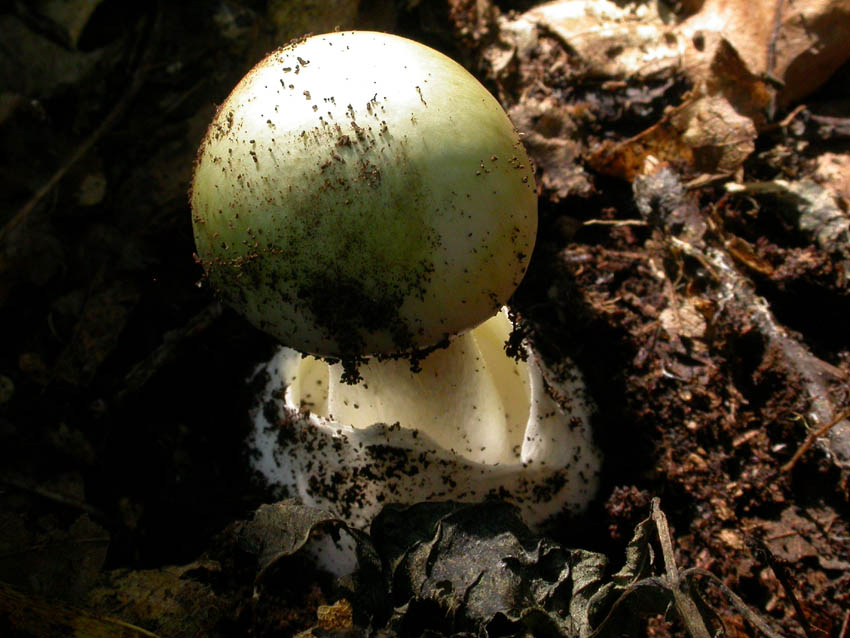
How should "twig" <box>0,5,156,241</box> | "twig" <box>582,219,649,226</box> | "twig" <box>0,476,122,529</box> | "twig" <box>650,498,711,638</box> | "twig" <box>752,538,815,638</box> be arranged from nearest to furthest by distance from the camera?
"twig" <box>650,498,711,638</box> → "twig" <box>752,538,815,638</box> → "twig" <box>0,476,122,529</box> → "twig" <box>0,5,156,241</box> → "twig" <box>582,219,649,226</box>

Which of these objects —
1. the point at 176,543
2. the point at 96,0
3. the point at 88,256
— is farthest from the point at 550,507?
the point at 96,0

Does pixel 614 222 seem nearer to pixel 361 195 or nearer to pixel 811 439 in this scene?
pixel 811 439

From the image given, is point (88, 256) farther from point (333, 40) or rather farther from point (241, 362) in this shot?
point (333, 40)

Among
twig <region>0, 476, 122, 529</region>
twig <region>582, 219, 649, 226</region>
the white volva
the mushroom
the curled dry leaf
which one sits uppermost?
the mushroom

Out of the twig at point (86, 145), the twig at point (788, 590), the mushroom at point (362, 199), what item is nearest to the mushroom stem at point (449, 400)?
the mushroom at point (362, 199)

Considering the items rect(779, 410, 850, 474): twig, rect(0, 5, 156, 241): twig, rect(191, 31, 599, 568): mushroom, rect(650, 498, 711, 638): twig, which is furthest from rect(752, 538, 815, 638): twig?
rect(0, 5, 156, 241): twig

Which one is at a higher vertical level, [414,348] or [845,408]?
[414,348]

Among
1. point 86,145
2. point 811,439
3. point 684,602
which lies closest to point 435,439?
point 684,602

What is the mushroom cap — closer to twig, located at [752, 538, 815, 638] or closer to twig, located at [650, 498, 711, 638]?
twig, located at [650, 498, 711, 638]
